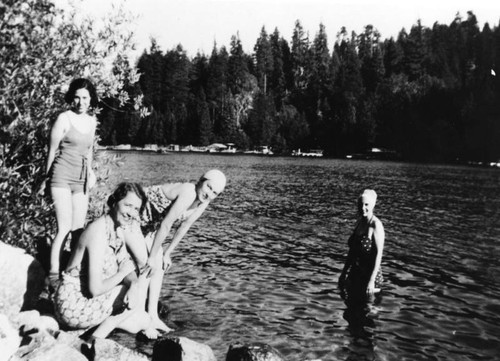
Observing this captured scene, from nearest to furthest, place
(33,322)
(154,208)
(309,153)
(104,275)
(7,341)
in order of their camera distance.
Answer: (7,341)
(33,322)
(104,275)
(154,208)
(309,153)

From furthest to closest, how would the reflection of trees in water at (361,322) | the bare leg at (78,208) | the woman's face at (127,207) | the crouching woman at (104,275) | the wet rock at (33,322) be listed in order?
the reflection of trees in water at (361,322) → the bare leg at (78,208) → the wet rock at (33,322) → the woman's face at (127,207) → the crouching woman at (104,275)

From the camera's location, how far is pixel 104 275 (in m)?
6.56

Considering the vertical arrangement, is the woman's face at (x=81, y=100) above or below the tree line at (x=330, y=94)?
below

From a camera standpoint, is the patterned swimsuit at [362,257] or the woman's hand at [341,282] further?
the woman's hand at [341,282]

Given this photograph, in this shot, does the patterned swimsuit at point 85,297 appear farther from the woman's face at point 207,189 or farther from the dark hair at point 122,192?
the woman's face at point 207,189

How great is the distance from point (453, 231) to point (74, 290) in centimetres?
1877

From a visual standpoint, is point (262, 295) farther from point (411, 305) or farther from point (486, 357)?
point (486, 357)

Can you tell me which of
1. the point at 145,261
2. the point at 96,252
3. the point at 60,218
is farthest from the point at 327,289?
the point at 96,252

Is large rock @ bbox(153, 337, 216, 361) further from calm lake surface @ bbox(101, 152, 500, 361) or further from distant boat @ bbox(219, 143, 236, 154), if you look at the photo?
distant boat @ bbox(219, 143, 236, 154)

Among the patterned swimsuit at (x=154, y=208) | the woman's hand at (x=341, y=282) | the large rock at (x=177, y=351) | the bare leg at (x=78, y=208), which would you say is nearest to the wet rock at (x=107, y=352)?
the large rock at (x=177, y=351)

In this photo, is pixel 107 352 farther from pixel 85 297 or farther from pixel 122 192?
pixel 122 192

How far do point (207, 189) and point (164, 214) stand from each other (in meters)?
0.81

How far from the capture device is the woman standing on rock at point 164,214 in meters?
6.58

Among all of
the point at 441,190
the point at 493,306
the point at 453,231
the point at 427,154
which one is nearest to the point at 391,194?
the point at 441,190
